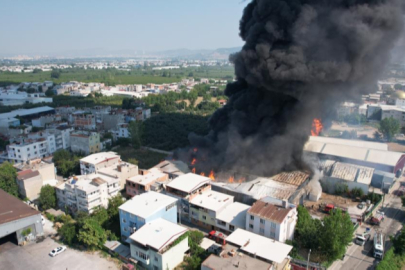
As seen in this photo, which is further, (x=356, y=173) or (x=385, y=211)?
(x=356, y=173)

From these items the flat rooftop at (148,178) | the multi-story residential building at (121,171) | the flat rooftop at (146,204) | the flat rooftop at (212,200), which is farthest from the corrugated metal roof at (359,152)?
Answer: the flat rooftop at (146,204)

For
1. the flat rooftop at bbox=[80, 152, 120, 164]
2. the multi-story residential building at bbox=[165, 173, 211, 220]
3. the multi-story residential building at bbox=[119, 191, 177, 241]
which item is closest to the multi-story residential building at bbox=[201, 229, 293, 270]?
the multi-story residential building at bbox=[119, 191, 177, 241]

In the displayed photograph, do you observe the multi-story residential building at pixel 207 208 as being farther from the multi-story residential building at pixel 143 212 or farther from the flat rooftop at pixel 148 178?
the flat rooftop at pixel 148 178

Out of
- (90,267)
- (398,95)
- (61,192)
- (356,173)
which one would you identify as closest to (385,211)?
(356,173)

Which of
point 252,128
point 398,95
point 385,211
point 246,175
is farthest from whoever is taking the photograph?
point 398,95

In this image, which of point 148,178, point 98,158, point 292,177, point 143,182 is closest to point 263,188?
point 292,177

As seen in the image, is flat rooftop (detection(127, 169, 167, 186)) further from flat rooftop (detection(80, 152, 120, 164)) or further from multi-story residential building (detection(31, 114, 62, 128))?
multi-story residential building (detection(31, 114, 62, 128))

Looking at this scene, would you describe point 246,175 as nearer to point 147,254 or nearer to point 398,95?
point 147,254
